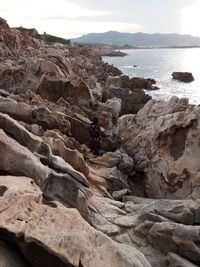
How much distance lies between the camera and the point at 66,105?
80.6ft

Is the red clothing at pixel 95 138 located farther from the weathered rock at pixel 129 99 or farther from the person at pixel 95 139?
the weathered rock at pixel 129 99

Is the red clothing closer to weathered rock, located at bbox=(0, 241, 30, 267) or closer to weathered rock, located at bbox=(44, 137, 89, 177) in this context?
weathered rock, located at bbox=(44, 137, 89, 177)

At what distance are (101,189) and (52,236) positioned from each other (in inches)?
282

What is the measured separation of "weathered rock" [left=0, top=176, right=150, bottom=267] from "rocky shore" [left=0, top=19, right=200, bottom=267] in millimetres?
20

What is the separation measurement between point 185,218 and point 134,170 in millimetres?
7228

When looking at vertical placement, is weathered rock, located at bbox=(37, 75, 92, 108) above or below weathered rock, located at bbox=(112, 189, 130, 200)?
above

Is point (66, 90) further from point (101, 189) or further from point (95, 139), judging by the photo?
point (101, 189)

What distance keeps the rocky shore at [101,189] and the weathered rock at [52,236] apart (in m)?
0.02

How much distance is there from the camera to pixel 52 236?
7.84 m

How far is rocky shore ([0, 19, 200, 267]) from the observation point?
791cm

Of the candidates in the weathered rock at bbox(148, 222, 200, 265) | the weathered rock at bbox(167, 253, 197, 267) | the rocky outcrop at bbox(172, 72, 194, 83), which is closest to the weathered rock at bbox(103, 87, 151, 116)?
the weathered rock at bbox(148, 222, 200, 265)

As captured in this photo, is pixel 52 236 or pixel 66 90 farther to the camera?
pixel 66 90

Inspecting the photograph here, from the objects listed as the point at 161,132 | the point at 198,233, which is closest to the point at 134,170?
the point at 161,132

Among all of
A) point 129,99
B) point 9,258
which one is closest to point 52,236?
point 9,258
